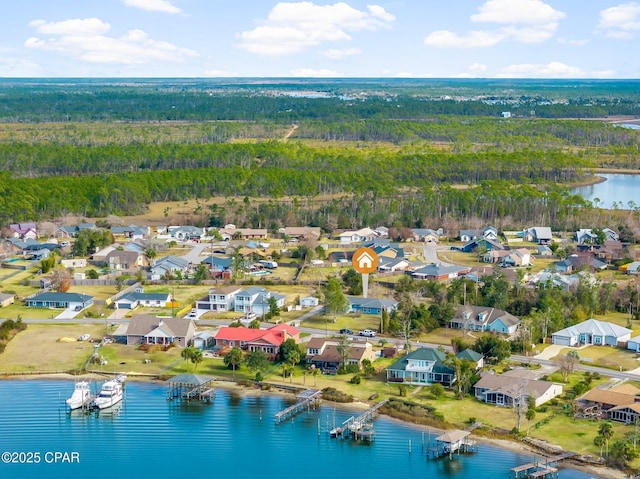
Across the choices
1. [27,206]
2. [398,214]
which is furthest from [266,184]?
[27,206]

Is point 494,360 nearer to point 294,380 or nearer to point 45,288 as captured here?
point 294,380

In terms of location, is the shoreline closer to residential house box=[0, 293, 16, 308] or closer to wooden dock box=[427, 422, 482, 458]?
wooden dock box=[427, 422, 482, 458]

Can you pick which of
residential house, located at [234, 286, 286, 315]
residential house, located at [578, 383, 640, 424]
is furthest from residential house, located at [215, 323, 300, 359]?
residential house, located at [578, 383, 640, 424]

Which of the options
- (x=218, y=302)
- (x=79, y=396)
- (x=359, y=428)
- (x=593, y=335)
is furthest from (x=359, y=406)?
(x=218, y=302)

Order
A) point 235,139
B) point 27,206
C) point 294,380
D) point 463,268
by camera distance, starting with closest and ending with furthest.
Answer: point 294,380, point 463,268, point 27,206, point 235,139

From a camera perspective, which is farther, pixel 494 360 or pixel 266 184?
pixel 266 184

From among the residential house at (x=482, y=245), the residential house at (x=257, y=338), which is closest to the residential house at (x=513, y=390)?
the residential house at (x=257, y=338)

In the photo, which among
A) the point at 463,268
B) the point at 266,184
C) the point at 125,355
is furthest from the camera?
the point at 266,184

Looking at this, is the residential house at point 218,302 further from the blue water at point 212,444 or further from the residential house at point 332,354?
the blue water at point 212,444
